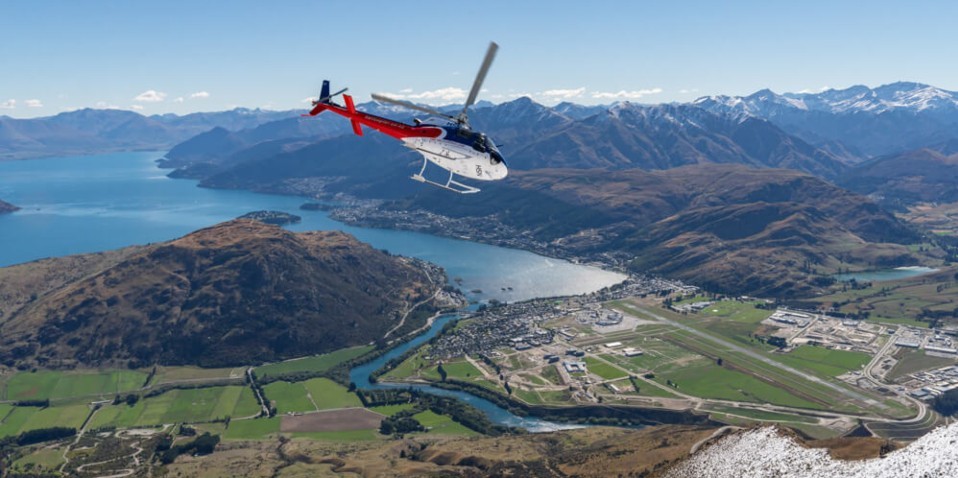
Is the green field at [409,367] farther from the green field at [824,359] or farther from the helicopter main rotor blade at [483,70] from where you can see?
the helicopter main rotor blade at [483,70]

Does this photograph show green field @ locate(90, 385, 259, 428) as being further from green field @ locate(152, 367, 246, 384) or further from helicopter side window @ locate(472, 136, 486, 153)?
helicopter side window @ locate(472, 136, 486, 153)

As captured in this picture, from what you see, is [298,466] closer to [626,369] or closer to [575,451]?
[575,451]

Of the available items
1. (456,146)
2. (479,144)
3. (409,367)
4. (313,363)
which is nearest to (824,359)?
(409,367)

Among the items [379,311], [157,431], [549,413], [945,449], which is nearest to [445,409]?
[549,413]

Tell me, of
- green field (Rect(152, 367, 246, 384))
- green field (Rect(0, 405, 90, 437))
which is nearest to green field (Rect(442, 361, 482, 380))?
green field (Rect(152, 367, 246, 384))

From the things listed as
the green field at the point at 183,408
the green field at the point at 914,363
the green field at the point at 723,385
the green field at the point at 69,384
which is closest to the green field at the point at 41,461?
the green field at the point at 183,408

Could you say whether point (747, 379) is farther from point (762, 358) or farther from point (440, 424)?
point (440, 424)
